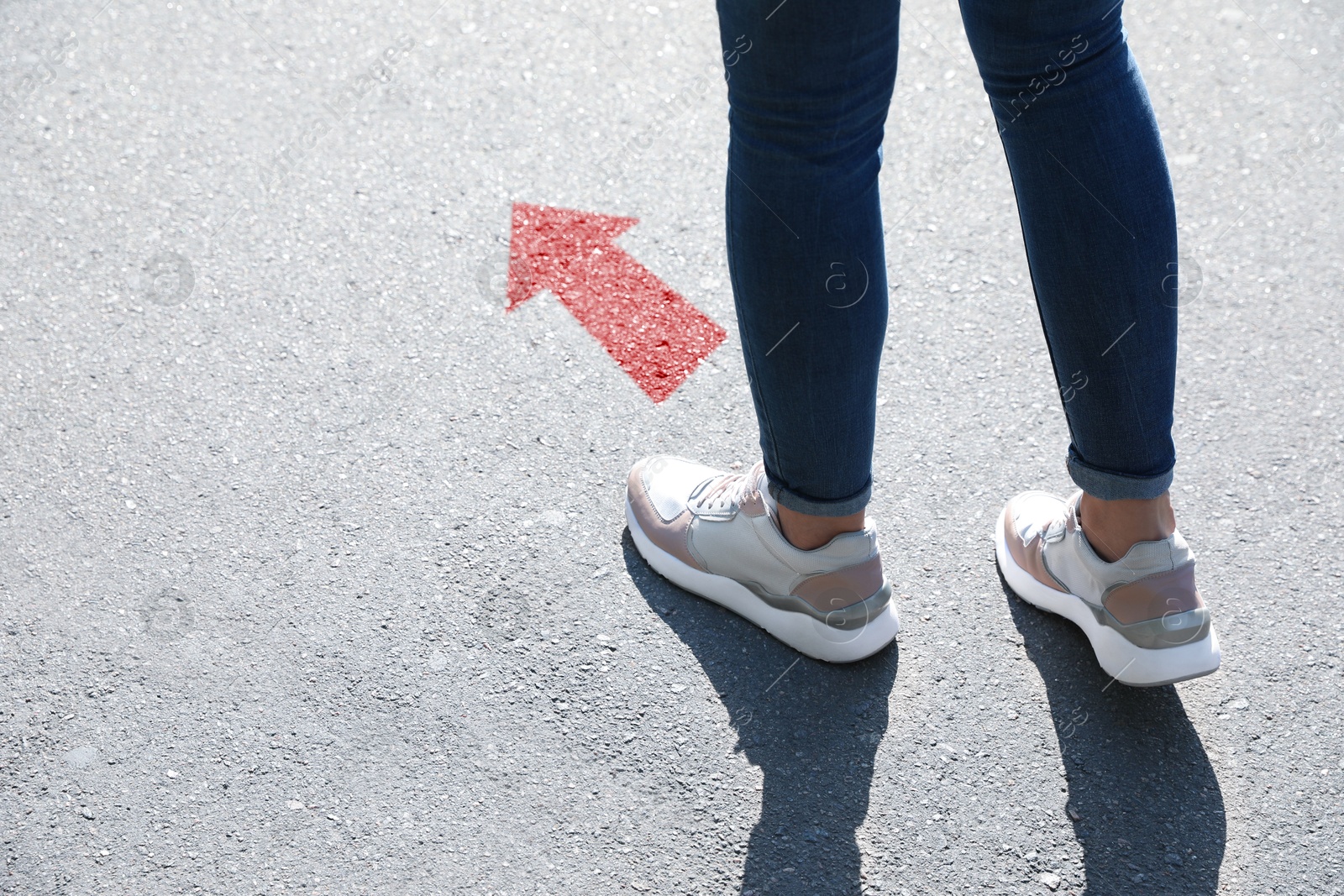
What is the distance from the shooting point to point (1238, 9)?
2994 mm

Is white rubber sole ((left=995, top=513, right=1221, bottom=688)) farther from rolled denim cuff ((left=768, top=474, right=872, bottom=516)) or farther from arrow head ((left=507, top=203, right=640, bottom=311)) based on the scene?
arrow head ((left=507, top=203, right=640, bottom=311))

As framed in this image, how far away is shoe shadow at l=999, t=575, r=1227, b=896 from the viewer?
4.96ft

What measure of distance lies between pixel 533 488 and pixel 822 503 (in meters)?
0.63

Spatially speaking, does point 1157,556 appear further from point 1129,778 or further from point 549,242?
point 549,242

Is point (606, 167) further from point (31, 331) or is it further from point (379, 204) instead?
point (31, 331)

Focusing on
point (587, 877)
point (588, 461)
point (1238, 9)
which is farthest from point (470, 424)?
point (1238, 9)

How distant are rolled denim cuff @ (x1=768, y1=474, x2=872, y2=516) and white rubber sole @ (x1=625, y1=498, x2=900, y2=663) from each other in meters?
0.21

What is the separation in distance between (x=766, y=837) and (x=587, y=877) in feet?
0.83

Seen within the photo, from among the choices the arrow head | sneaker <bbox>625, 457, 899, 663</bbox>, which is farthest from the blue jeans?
the arrow head

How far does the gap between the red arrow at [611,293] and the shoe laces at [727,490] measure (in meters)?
0.37

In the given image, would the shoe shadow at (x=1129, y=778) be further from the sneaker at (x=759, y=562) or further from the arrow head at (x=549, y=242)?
the arrow head at (x=549, y=242)

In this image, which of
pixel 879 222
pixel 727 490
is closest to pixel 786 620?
pixel 727 490

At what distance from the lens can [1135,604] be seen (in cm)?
161

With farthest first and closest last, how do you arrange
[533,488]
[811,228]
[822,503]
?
1. [533,488]
2. [822,503]
3. [811,228]
